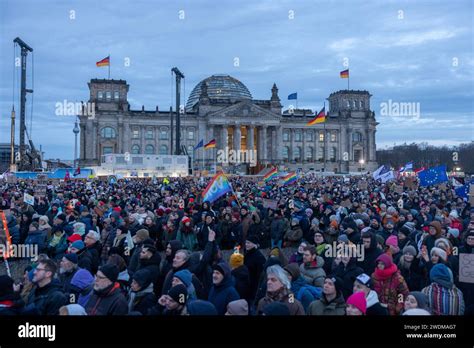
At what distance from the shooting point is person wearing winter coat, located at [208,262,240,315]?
5879 millimetres

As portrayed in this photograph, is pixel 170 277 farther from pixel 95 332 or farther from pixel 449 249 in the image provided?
pixel 449 249

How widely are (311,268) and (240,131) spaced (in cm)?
8272

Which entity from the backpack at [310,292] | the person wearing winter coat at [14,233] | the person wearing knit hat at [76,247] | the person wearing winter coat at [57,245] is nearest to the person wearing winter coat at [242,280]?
the backpack at [310,292]

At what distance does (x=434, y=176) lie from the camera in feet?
70.8

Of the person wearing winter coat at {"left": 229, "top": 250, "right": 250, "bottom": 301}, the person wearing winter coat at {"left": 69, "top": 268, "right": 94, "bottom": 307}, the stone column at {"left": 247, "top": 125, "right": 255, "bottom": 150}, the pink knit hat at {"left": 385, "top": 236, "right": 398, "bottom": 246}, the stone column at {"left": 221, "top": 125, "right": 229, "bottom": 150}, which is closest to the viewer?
the person wearing winter coat at {"left": 69, "top": 268, "right": 94, "bottom": 307}

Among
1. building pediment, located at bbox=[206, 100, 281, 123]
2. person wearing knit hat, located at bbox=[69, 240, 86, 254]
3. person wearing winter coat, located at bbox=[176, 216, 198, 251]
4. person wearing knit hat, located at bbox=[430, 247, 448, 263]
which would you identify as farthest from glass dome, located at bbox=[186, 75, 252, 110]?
person wearing knit hat, located at bbox=[430, 247, 448, 263]

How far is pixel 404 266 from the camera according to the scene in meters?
7.59

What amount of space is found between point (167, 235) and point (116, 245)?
295 cm

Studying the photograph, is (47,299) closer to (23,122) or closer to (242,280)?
(242,280)

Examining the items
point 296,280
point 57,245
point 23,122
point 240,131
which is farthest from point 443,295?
point 240,131

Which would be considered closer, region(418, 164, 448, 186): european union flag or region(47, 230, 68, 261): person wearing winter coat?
region(47, 230, 68, 261): person wearing winter coat

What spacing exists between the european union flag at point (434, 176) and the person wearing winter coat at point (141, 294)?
18.7 meters

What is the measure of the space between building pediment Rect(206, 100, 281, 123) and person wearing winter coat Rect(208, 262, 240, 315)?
8156 cm

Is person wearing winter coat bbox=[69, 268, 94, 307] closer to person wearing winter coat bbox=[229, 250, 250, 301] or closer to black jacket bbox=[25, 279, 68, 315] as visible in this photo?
black jacket bbox=[25, 279, 68, 315]
